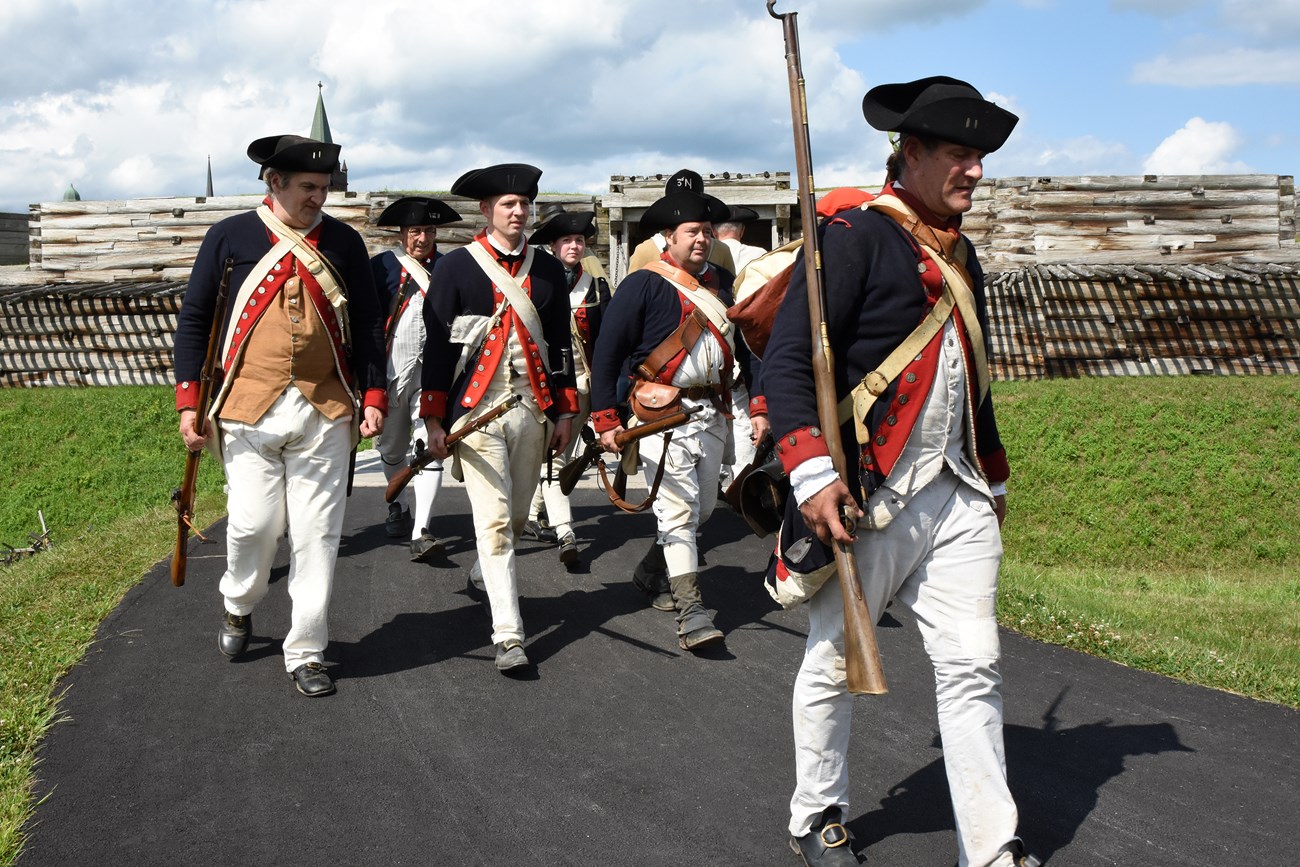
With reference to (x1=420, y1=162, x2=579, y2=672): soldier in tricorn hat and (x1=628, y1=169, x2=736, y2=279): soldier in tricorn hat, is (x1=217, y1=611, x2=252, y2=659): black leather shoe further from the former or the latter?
(x1=628, y1=169, x2=736, y2=279): soldier in tricorn hat

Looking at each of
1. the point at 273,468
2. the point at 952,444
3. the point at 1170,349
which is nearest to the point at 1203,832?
the point at 952,444

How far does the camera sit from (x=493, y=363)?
576 cm

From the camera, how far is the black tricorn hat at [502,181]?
5750 millimetres

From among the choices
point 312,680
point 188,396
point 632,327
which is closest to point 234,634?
point 312,680

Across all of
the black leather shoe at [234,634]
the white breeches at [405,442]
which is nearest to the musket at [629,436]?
the white breeches at [405,442]

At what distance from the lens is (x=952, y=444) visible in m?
3.58

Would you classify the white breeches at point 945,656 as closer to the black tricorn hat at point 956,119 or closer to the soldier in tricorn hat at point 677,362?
the black tricorn hat at point 956,119

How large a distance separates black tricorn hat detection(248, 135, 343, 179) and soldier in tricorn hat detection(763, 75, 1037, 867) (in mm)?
2522

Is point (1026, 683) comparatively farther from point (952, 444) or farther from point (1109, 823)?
point (952, 444)

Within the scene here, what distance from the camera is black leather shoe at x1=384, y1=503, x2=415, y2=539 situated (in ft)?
27.3

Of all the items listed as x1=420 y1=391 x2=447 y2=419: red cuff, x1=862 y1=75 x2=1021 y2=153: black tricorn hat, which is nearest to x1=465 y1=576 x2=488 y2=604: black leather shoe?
x1=420 y1=391 x2=447 y2=419: red cuff

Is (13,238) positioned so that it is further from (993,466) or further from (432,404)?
(993,466)

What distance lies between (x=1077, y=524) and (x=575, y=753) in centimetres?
769

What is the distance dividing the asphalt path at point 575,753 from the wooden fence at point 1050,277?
10188 mm
